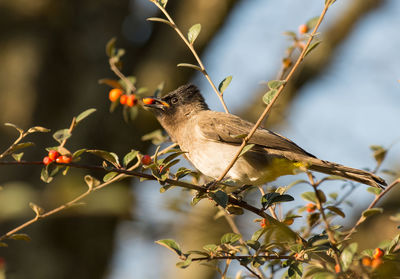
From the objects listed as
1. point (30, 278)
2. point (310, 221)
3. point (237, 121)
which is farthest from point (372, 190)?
point (30, 278)

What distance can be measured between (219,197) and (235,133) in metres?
1.68

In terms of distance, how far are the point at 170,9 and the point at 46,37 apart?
1.78 meters

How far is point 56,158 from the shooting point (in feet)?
6.68

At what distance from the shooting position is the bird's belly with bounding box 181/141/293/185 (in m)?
3.33

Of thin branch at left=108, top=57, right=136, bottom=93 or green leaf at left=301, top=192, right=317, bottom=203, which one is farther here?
thin branch at left=108, top=57, right=136, bottom=93

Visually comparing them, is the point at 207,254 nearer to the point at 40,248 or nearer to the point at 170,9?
the point at 40,248

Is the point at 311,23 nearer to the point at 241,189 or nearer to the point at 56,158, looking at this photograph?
the point at 241,189

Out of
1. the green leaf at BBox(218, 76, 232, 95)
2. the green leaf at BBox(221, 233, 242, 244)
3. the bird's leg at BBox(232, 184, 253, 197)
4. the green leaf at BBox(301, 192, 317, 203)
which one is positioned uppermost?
the green leaf at BBox(218, 76, 232, 95)

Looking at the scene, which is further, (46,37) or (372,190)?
(46,37)

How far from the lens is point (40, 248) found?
20.2ft

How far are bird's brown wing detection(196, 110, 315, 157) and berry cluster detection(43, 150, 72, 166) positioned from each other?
1.73m

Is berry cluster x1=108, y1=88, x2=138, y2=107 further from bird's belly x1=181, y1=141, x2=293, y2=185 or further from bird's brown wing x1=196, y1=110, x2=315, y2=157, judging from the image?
bird's brown wing x1=196, y1=110, x2=315, y2=157

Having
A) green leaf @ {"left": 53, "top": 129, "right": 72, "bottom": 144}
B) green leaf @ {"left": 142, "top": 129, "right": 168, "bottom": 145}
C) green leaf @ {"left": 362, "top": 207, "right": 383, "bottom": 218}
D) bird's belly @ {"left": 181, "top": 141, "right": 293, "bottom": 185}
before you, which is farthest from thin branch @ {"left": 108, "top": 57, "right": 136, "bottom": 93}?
green leaf @ {"left": 362, "top": 207, "right": 383, "bottom": 218}

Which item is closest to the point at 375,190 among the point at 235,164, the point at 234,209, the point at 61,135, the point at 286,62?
the point at 234,209
